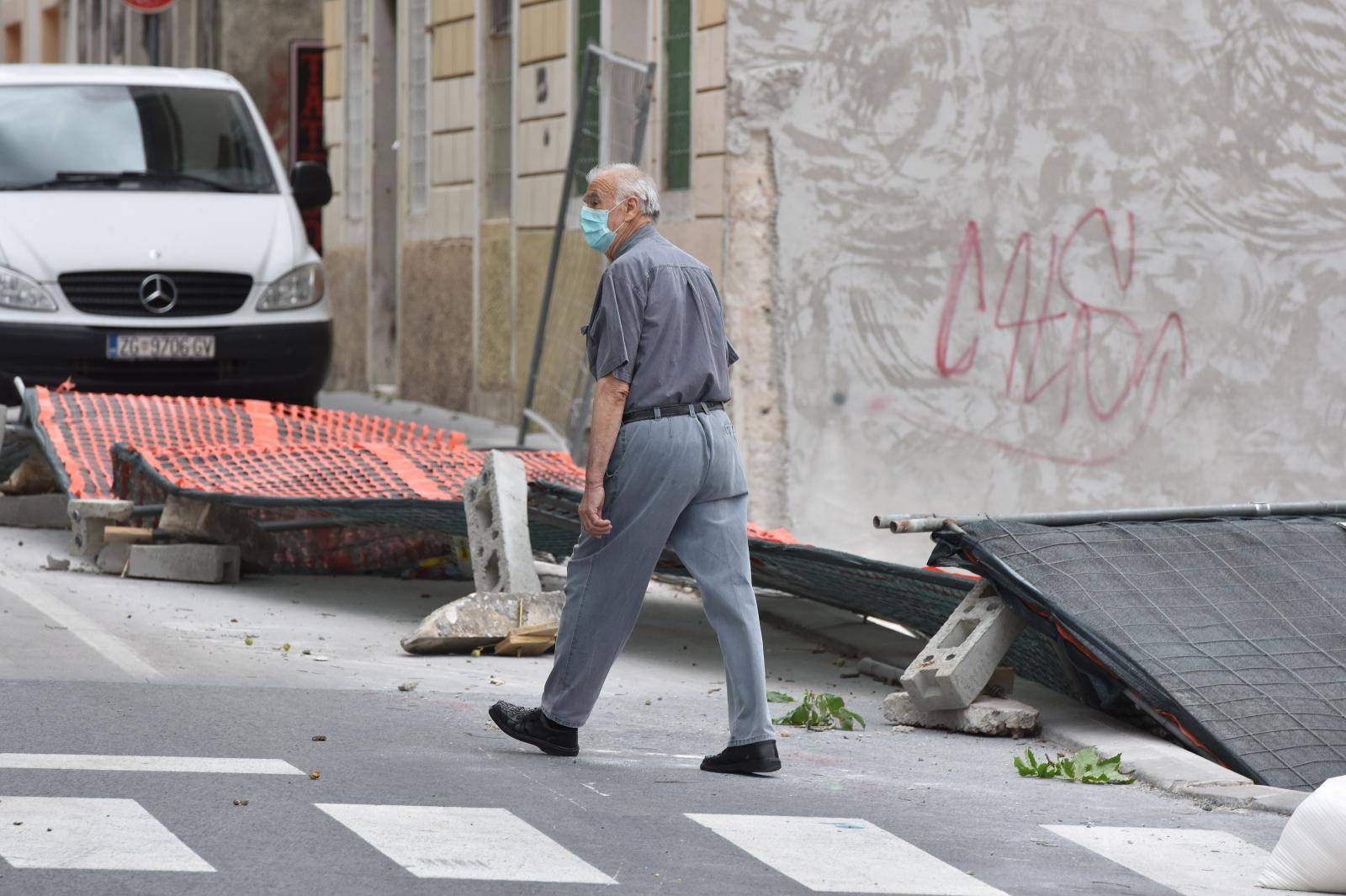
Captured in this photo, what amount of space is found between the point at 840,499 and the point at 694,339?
694cm

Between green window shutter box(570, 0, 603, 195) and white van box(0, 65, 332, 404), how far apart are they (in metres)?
2.26

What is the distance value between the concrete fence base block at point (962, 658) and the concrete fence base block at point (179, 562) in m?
3.88

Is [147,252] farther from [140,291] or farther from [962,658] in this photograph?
[962,658]

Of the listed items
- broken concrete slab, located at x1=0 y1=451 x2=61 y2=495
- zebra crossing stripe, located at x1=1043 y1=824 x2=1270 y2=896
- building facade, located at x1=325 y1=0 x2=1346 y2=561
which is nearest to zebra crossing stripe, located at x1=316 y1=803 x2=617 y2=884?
zebra crossing stripe, located at x1=1043 y1=824 x2=1270 y2=896

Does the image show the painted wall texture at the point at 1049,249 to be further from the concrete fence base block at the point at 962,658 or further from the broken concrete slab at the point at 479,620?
the concrete fence base block at the point at 962,658

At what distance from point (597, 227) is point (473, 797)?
1696 millimetres

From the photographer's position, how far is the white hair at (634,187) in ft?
20.4

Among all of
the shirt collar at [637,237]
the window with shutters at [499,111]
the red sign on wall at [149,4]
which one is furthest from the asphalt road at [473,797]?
the red sign on wall at [149,4]

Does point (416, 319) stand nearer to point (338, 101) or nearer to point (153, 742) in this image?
point (338, 101)

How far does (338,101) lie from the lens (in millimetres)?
22875

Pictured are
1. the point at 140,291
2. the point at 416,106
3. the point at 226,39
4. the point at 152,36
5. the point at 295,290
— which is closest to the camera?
the point at 140,291

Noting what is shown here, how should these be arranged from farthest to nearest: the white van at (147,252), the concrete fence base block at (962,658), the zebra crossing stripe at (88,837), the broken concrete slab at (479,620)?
1. the white van at (147,252)
2. the broken concrete slab at (479,620)
3. the concrete fence base block at (962,658)
4. the zebra crossing stripe at (88,837)

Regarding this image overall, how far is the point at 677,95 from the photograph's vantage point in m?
14.5

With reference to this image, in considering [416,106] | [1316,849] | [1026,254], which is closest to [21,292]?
[1026,254]
